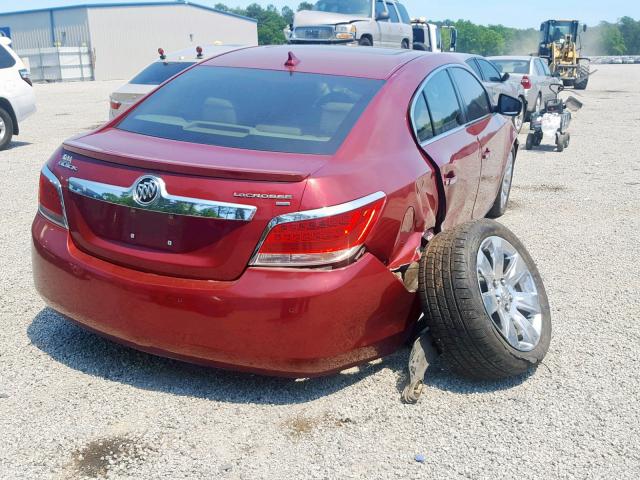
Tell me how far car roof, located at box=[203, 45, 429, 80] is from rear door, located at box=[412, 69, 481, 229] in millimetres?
246

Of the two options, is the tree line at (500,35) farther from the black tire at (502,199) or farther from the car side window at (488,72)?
the black tire at (502,199)

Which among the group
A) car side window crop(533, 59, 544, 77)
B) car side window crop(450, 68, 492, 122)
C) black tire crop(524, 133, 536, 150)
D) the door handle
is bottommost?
black tire crop(524, 133, 536, 150)

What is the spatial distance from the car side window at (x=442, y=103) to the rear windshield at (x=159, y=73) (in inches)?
266

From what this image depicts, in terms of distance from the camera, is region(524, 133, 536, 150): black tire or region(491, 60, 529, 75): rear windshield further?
region(491, 60, 529, 75): rear windshield

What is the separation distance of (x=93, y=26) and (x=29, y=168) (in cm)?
4510

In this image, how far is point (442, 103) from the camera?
473cm

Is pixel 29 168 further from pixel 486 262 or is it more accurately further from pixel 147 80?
pixel 486 262

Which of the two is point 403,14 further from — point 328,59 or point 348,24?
point 328,59

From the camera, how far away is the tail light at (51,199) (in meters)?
3.64

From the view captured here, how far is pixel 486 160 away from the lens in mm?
5477

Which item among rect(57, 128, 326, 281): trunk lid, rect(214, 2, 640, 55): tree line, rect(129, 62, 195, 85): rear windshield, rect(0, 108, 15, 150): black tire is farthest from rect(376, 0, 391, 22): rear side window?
rect(214, 2, 640, 55): tree line

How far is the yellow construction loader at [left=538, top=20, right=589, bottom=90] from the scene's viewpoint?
30.9 m

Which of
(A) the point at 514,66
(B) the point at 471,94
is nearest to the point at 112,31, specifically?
(A) the point at 514,66

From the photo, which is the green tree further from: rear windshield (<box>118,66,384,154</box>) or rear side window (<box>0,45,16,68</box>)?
rear windshield (<box>118,66,384,154</box>)
